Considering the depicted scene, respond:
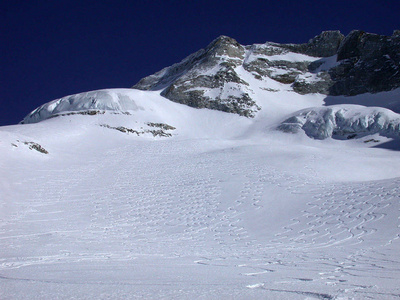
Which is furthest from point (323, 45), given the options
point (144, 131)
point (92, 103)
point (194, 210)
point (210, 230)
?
point (210, 230)

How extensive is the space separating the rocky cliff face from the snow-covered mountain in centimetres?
1227

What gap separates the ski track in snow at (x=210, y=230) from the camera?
435 cm

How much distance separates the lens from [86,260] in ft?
20.5

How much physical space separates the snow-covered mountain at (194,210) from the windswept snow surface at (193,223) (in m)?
0.05

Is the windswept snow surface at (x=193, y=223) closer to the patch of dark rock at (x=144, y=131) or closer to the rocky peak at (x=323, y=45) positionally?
the patch of dark rock at (x=144, y=131)

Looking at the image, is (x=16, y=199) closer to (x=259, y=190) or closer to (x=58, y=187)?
(x=58, y=187)

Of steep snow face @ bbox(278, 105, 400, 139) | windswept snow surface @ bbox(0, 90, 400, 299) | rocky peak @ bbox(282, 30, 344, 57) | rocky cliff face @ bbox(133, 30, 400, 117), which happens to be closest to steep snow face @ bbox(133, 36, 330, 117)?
rocky cliff face @ bbox(133, 30, 400, 117)

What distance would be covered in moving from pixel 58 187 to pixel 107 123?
74.1 ft

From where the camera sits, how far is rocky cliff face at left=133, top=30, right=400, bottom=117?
55.5 m

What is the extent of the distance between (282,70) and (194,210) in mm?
62082

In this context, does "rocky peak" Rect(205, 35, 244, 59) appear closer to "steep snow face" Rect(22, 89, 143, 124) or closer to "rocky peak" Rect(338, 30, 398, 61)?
"rocky peak" Rect(338, 30, 398, 61)

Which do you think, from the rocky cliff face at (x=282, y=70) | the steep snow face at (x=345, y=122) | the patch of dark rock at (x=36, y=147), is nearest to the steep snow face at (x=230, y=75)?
the rocky cliff face at (x=282, y=70)

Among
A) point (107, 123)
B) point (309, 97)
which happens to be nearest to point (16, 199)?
point (107, 123)

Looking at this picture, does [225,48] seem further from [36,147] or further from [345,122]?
[36,147]
